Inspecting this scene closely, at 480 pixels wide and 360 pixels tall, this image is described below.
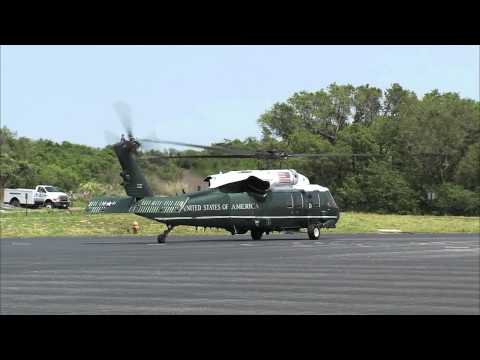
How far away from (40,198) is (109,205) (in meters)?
37.9

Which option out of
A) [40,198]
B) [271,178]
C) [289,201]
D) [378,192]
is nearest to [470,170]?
[378,192]

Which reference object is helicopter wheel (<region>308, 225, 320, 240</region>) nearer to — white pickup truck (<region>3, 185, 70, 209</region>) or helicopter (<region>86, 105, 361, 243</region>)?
helicopter (<region>86, 105, 361, 243</region>)

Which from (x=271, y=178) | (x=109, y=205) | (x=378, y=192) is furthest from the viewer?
(x=378, y=192)

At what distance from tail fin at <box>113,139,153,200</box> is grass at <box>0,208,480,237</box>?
12.6 meters

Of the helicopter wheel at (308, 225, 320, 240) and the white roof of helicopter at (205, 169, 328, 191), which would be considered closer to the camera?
the white roof of helicopter at (205, 169, 328, 191)

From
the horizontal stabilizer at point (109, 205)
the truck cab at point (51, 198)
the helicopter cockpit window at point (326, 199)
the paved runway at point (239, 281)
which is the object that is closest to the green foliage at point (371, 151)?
the truck cab at point (51, 198)

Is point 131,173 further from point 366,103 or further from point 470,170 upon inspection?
point 366,103

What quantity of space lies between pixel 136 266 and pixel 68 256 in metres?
5.59

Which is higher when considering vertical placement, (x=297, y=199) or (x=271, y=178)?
(x=271, y=178)

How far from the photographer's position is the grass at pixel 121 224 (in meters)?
49.3

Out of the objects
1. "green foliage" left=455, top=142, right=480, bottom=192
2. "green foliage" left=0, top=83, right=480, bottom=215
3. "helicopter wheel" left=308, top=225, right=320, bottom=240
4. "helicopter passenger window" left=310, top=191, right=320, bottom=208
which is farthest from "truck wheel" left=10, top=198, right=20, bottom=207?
"green foliage" left=455, top=142, right=480, bottom=192

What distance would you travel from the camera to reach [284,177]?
4028cm

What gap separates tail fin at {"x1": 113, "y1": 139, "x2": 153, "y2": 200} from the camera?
3694 cm
